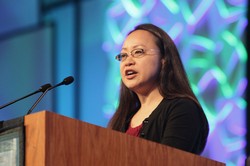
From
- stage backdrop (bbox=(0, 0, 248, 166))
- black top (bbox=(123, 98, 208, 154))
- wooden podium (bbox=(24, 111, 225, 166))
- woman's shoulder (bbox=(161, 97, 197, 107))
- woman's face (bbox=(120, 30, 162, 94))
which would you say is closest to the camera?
wooden podium (bbox=(24, 111, 225, 166))

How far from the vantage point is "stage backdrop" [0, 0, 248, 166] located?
3.96 meters

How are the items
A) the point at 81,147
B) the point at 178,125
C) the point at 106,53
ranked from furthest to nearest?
the point at 106,53, the point at 178,125, the point at 81,147

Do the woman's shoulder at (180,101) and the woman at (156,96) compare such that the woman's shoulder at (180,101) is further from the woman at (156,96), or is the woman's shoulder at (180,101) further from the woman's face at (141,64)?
the woman's face at (141,64)

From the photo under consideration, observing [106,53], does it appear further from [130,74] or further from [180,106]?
[180,106]

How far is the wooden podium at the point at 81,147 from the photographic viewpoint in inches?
66.4

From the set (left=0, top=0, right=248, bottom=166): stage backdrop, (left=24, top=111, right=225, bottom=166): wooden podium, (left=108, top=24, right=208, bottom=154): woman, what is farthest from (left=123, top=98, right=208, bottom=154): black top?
(left=0, top=0, right=248, bottom=166): stage backdrop

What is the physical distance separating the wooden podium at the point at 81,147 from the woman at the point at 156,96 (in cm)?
34

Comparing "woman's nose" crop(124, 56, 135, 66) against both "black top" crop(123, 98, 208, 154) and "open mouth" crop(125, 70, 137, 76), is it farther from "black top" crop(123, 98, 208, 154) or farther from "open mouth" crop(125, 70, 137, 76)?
"black top" crop(123, 98, 208, 154)

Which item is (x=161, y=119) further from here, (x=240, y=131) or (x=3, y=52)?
(x=3, y=52)

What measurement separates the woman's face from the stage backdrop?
143 centimetres

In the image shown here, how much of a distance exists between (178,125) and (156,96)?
26 cm

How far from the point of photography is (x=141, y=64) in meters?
2.53

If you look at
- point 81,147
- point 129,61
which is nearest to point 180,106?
point 129,61

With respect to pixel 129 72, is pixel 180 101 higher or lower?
lower
